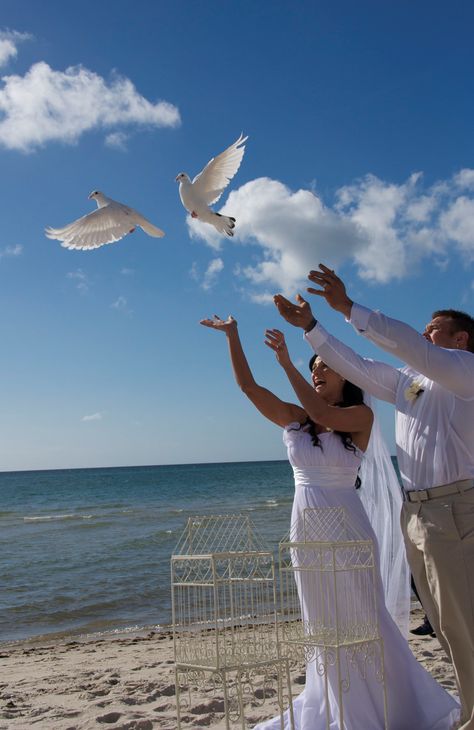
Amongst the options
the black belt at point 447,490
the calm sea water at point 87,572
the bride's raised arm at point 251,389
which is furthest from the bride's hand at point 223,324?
the calm sea water at point 87,572

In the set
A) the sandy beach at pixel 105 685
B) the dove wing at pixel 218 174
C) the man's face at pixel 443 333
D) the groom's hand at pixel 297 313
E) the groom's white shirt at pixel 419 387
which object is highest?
the dove wing at pixel 218 174

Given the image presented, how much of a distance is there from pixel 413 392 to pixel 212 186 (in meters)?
4.18

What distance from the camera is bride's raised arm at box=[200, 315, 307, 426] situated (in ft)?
15.0

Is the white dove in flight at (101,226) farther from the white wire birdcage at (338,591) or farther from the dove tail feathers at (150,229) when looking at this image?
the white wire birdcage at (338,591)

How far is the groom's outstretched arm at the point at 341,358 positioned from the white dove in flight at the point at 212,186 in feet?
9.59

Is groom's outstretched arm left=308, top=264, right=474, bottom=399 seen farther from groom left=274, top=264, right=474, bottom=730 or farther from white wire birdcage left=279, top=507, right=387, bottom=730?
white wire birdcage left=279, top=507, right=387, bottom=730

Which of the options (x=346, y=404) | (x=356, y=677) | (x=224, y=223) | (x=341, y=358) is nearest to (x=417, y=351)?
(x=341, y=358)

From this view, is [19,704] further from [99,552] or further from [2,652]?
[99,552]

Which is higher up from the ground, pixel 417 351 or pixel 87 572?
pixel 417 351

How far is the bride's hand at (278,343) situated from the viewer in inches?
175

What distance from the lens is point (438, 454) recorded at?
3.27 metres

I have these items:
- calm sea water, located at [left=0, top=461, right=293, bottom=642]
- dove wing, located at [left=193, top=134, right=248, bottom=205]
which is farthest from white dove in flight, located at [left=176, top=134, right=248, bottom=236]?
calm sea water, located at [left=0, top=461, right=293, bottom=642]

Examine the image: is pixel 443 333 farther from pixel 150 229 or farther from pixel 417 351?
pixel 150 229

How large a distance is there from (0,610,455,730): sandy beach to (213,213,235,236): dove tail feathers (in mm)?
3698
